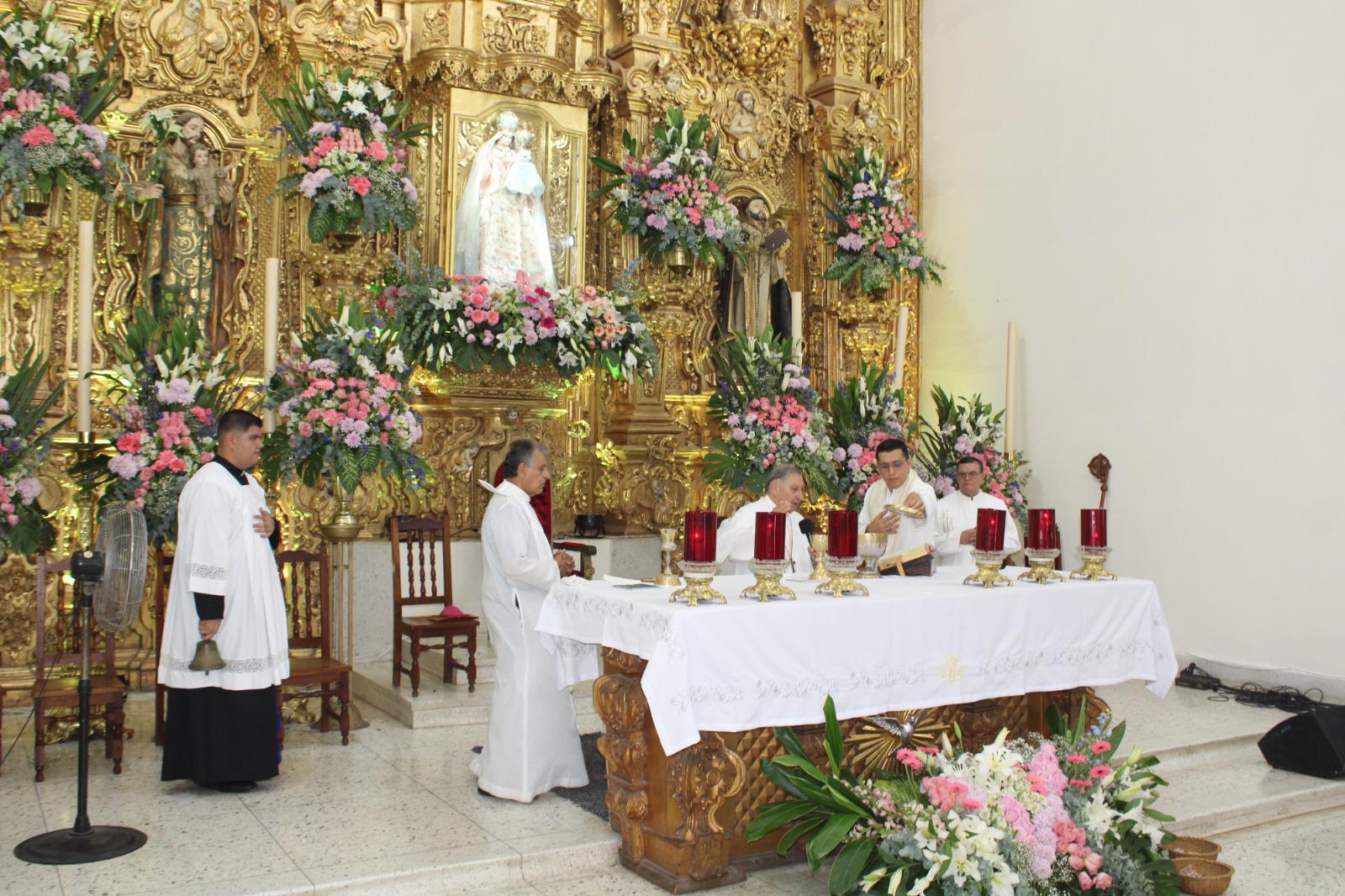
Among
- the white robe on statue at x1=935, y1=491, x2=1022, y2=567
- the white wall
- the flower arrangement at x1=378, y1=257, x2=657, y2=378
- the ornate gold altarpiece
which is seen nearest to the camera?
the white robe on statue at x1=935, y1=491, x2=1022, y2=567

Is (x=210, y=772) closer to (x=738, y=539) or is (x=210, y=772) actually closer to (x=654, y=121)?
(x=738, y=539)

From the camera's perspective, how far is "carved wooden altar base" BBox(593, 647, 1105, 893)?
4711 millimetres

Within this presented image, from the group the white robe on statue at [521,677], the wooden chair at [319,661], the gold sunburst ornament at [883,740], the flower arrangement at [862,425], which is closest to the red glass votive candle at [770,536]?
the gold sunburst ornament at [883,740]

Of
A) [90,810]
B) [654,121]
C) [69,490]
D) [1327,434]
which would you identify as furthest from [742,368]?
[90,810]

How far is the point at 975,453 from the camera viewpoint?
945cm

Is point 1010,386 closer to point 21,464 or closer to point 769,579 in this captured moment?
point 769,579

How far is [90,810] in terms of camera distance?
5.39m

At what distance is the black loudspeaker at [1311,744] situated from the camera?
20.8 feet

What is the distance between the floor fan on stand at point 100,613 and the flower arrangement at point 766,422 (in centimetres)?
489

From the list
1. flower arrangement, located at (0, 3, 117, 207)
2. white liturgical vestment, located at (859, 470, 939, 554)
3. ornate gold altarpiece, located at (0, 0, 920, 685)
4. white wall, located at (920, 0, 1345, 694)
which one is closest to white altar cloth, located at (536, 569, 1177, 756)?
white liturgical vestment, located at (859, 470, 939, 554)

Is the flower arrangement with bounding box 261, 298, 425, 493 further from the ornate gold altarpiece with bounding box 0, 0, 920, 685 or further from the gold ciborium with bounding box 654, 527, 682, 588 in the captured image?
the gold ciborium with bounding box 654, 527, 682, 588

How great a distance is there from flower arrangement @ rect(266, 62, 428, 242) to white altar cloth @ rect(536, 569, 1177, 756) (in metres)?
4.24

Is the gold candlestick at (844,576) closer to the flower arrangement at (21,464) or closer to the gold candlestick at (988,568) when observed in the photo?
the gold candlestick at (988,568)

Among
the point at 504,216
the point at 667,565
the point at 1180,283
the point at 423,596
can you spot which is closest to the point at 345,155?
the point at 504,216
